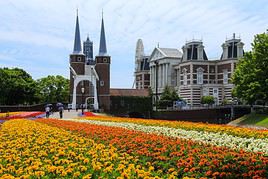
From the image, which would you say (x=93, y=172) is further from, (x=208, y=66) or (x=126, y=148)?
(x=208, y=66)

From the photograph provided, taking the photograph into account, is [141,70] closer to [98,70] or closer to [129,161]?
[98,70]

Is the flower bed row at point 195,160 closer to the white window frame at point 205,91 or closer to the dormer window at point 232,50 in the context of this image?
the dormer window at point 232,50

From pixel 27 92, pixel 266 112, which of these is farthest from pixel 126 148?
pixel 27 92

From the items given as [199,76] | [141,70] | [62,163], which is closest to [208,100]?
[199,76]

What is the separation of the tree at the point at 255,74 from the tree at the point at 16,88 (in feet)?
113

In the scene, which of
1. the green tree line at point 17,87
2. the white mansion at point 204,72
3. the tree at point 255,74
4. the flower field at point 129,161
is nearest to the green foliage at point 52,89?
the green tree line at point 17,87

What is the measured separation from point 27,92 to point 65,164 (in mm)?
56950

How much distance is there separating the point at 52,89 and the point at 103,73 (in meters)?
18.5

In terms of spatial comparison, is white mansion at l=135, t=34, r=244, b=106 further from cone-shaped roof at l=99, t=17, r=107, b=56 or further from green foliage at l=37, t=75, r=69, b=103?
green foliage at l=37, t=75, r=69, b=103

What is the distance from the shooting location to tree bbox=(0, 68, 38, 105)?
59250mm

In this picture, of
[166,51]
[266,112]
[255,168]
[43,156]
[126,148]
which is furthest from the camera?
[166,51]

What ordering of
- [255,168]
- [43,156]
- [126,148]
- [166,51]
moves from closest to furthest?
[255,168] < [43,156] < [126,148] < [166,51]

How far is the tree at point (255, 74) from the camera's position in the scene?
36.6 m

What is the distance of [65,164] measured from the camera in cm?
742
